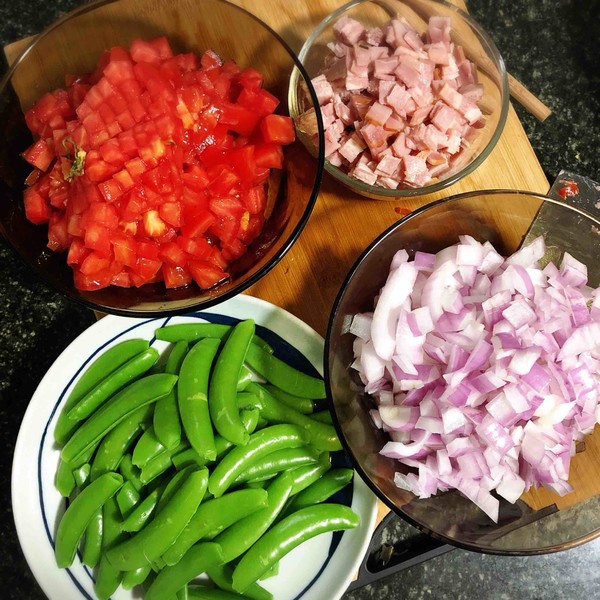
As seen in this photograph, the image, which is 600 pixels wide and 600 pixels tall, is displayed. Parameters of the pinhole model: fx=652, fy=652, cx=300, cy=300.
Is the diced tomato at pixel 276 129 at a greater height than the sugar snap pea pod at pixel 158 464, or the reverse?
the diced tomato at pixel 276 129

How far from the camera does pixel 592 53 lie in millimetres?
1868

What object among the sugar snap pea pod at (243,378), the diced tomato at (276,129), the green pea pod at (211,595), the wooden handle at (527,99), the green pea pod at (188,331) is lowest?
the green pea pod at (211,595)

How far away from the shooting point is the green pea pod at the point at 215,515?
1343mm

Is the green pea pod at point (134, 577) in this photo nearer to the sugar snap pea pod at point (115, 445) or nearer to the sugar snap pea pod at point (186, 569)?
the sugar snap pea pod at point (186, 569)

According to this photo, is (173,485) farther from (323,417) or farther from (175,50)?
(175,50)

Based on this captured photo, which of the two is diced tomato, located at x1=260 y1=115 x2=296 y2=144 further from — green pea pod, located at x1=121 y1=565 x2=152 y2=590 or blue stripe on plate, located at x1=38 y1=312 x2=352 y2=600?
green pea pod, located at x1=121 y1=565 x2=152 y2=590

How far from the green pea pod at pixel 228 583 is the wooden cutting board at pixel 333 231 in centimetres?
56

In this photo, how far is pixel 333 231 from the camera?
5.05 ft

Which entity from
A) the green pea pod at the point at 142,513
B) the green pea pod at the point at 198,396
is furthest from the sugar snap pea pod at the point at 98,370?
the green pea pod at the point at 142,513

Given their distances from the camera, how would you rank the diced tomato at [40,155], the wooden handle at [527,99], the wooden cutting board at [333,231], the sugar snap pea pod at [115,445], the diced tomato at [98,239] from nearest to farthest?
the diced tomato at [98,239] → the diced tomato at [40,155] → the sugar snap pea pod at [115,445] → the wooden cutting board at [333,231] → the wooden handle at [527,99]

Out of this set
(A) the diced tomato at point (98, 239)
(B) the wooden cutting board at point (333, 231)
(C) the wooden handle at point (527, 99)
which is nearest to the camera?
(A) the diced tomato at point (98, 239)

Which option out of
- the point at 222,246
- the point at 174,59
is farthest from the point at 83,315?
the point at 174,59

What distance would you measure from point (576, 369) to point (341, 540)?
0.62m

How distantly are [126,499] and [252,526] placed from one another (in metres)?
0.28
